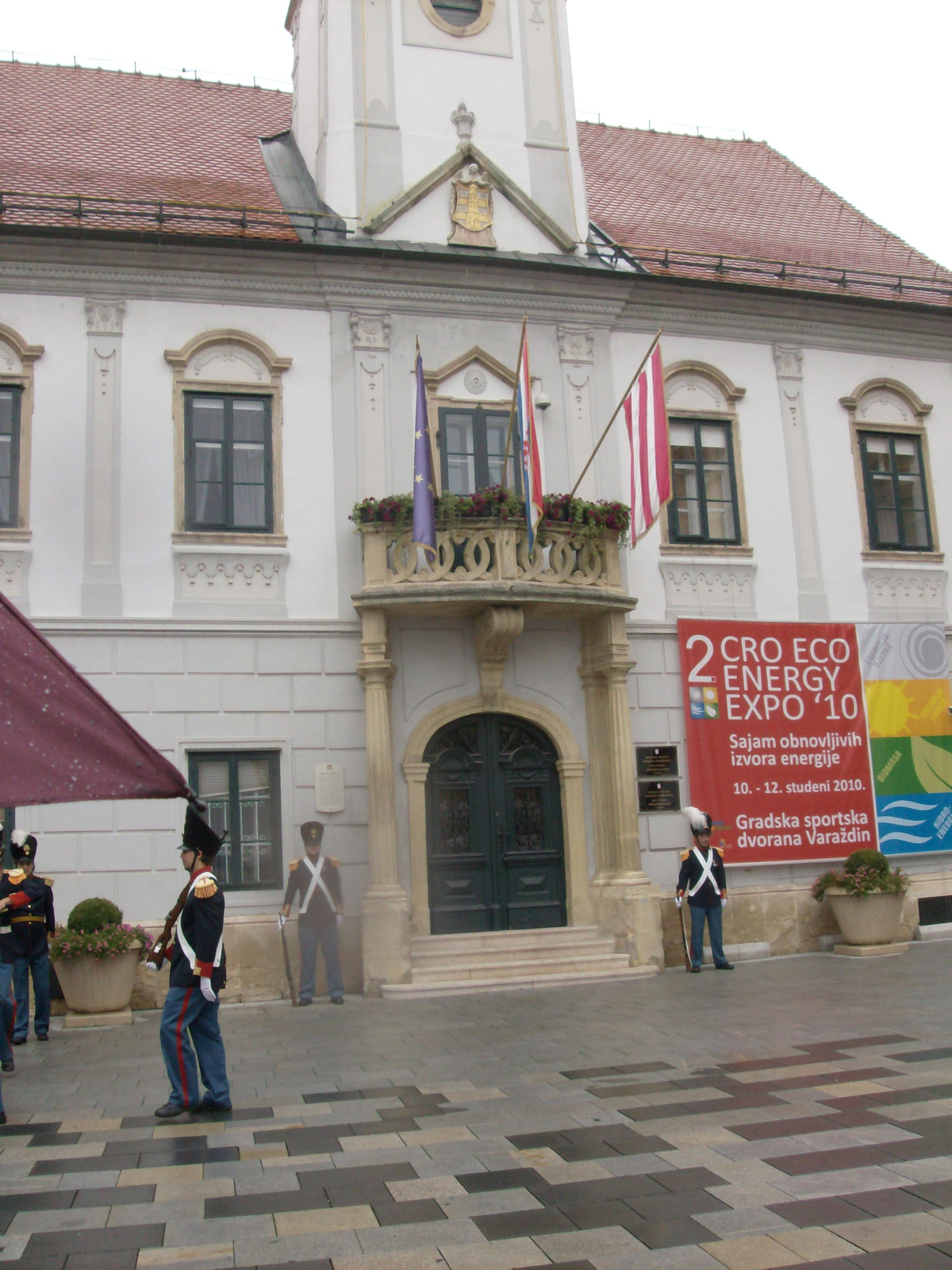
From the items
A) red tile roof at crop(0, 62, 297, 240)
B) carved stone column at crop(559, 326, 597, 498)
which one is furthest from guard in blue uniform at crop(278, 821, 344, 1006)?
red tile roof at crop(0, 62, 297, 240)

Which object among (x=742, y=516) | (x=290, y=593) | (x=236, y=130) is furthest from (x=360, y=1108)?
(x=236, y=130)

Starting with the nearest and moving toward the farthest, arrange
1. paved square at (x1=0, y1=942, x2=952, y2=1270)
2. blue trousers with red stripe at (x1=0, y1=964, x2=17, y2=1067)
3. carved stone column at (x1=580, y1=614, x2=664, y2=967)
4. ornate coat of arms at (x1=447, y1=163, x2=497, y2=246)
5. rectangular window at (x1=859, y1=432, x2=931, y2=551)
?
1. paved square at (x1=0, y1=942, x2=952, y2=1270)
2. blue trousers with red stripe at (x1=0, y1=964, x2=17, y2=1067)
3. carved stone column at (x1=580, y1=614, x2=664, y2=967)
4. ornate coat of arms at (x1=447, y1=163, x2=497, y2=246)
5. rectangular window at (x1=859, y1=432, x2=931, y2=551)

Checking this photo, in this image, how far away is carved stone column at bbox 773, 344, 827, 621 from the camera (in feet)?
56.8

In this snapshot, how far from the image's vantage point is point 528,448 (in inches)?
552

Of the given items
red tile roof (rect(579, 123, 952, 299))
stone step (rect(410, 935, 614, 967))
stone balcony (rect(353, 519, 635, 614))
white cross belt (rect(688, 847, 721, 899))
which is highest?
red tile roof (rect(579, 123, 952, 299))

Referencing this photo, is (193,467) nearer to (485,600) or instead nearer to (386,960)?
(485,600)

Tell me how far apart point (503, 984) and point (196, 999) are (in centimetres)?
659

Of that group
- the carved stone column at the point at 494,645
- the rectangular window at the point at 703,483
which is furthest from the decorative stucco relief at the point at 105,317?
the rectangular window at the point at 703,483

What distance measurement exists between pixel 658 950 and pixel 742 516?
6.22 metres

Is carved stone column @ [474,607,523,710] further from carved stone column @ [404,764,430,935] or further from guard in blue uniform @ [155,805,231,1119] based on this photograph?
guard in blue uniform @ [155,805,231,1119]

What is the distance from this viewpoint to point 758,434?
17.6 meters

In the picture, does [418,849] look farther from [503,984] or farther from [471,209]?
[471,209]

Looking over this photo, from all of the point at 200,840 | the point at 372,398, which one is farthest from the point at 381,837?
the point at 200,840

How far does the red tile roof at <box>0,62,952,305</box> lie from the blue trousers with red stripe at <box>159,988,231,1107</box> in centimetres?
1072
